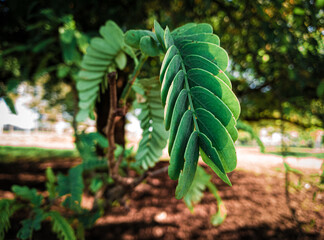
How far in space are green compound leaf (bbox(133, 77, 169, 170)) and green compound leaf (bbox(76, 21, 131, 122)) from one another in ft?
0.38

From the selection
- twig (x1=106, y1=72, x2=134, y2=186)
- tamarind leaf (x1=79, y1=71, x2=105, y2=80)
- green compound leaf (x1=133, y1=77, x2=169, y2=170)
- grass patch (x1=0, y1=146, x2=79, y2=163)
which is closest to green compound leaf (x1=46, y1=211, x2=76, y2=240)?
twig (x1=106, y1=72, x2=134, y2=186)

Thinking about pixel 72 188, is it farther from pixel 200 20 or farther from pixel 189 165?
pixel 200 20

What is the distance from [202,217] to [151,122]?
6.84ft

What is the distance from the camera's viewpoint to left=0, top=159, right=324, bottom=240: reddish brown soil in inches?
75.0

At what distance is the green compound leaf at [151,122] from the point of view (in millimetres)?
604

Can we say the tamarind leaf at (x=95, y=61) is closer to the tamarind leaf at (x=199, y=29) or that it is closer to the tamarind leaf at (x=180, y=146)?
the tamarind leaf at (x=199, y=29)

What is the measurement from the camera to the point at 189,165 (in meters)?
0.25

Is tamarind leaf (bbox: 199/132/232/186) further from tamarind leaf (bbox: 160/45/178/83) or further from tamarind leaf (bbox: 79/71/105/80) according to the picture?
tamarind leaf (bbox: 79/71/105/80)

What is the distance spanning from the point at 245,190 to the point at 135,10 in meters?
3.19

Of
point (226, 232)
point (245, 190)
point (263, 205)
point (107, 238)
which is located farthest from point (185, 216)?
point (245, 190)

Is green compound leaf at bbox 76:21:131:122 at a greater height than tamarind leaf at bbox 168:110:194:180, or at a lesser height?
greater

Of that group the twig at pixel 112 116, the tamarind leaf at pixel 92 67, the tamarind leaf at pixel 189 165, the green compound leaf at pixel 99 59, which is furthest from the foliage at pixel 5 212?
the tamarind leaf at pixel 189 165

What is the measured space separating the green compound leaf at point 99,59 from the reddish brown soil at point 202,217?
1.39 metres

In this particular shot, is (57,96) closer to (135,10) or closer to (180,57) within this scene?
(135,10)
